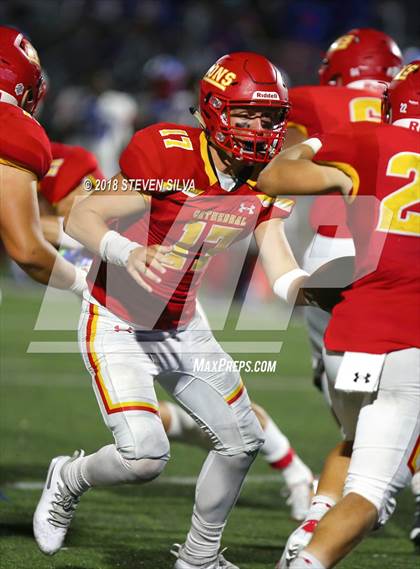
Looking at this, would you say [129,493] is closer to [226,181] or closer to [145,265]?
[226,181]

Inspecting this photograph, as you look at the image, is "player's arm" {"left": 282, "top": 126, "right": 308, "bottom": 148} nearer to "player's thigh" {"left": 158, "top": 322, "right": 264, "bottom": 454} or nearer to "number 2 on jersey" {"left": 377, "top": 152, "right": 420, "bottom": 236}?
"player's thigh" {"left": 158, "top": 322, "right": 264, "bottom": 454}

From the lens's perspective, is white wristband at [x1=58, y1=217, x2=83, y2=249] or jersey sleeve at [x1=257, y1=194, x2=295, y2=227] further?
white wristband at [x1=58, y1=217, x2=83, y2=249]

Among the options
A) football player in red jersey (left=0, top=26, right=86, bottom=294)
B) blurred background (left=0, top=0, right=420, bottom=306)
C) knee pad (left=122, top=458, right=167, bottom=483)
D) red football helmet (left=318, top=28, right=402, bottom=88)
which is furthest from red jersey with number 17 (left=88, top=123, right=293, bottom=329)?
blurred background (left=0, top=0, right=420, bottom=306)

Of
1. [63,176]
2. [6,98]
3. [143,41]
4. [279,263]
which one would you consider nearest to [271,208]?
[279,263]

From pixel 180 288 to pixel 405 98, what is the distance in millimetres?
1076

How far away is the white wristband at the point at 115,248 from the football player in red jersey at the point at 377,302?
0.54 meters

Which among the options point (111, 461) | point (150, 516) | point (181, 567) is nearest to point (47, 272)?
point (111, 461)

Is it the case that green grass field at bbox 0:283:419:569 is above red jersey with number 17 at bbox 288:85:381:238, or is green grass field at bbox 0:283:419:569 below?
below

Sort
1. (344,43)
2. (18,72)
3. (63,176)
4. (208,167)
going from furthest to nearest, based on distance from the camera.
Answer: (344,43)
(63,176)
(18,72)
(208,167)

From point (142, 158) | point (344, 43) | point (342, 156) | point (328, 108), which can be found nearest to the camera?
point (342, 156)

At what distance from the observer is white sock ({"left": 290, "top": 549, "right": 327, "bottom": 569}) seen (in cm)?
318

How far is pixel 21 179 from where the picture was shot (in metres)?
3.87

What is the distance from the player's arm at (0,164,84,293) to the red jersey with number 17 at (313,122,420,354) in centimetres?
102

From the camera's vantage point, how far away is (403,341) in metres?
3.43
